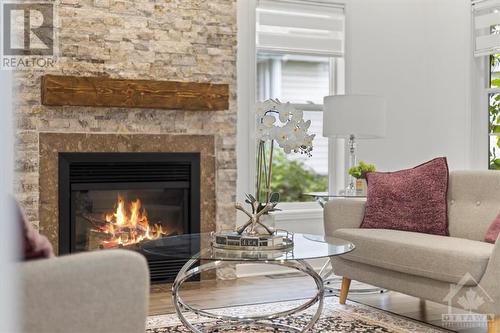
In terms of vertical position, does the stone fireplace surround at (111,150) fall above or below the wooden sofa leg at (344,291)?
above

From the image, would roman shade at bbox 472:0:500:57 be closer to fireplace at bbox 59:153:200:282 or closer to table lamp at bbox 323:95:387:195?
table lamp at bbox 323:95:387:195

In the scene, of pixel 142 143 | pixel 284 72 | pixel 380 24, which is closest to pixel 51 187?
pixel 142 143

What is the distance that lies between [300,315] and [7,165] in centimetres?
292

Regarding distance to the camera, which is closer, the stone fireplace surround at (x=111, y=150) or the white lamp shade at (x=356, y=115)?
the stone fireplace surround at (x=111, y=150)

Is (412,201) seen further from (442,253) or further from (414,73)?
(414,73)

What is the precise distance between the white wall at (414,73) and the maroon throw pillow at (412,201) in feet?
4.95

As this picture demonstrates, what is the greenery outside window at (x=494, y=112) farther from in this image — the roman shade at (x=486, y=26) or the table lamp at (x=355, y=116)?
the table lamp at (x=355, y=116)

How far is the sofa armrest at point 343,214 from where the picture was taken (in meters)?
4.34

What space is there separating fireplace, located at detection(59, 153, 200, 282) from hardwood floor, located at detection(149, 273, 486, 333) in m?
0.38

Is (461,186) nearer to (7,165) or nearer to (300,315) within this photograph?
(300,315)

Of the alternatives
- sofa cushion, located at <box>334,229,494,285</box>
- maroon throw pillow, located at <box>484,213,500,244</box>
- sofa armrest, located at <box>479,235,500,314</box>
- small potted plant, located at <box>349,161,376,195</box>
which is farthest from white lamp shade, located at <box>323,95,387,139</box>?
sofa armrest, located at <box>479,235,500,314</box>

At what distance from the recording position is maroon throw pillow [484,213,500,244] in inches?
144

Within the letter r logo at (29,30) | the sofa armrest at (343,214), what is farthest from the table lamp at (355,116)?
the letter r logo at (29,30)

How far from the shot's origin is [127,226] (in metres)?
4.98
